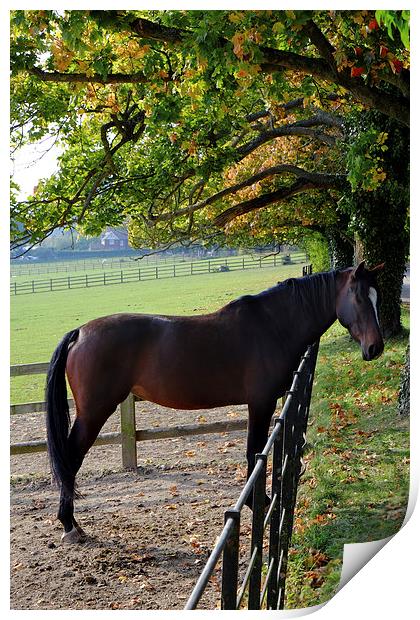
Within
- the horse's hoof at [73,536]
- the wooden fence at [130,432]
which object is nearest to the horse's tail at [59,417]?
the horse's hoof at [73,536]

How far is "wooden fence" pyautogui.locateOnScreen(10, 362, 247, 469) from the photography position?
12.6 feet

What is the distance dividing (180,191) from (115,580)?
Answer: 7.39ft

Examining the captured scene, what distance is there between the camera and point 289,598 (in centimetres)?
→ 310

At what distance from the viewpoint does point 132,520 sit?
11.5 feet

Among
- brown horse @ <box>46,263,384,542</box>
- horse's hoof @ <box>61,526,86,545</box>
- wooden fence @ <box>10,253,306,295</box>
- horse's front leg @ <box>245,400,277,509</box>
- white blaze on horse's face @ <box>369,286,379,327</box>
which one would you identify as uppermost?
wooden fence @ <box>10,253,306,295</box>

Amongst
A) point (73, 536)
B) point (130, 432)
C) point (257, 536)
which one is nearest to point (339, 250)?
point (130, 432)

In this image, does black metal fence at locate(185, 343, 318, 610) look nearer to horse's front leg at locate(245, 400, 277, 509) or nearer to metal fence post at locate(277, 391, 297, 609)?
metal fence post at locate(277, 391, 297, 609)

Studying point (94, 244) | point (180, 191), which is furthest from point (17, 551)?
point (180, 191)

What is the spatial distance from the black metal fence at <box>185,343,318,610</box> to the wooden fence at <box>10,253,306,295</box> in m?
0.61

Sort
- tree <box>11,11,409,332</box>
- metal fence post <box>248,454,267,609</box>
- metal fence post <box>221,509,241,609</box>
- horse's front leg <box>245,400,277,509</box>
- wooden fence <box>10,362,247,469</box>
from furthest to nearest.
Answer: wooden fence <box>10,362,247,469</box>, horse's front leg <box>245,400,277,509</box>, tree <box>11,11,409,332</box>, metal fence post <box>248,454,267,609</box>, metal fence post <box>221,509,241,609</box>

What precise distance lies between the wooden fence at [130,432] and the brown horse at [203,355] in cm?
46

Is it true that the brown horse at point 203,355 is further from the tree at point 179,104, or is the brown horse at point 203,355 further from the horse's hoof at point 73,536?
the tree at point 179,104

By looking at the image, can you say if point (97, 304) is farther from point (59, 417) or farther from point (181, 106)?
point (181, 106)

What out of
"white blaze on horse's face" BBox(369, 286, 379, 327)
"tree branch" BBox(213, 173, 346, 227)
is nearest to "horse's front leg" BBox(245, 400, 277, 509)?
"white blaze on horse's face" BBox(369, 286, 379, 327)
